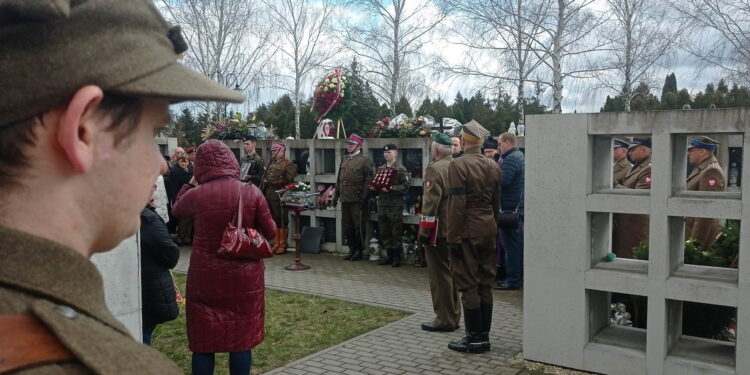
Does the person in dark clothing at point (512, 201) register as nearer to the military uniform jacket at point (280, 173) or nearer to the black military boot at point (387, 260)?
the black military boot at point (387, 260)

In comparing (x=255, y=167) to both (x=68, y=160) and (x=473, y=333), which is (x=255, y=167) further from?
(x=68, y=160)

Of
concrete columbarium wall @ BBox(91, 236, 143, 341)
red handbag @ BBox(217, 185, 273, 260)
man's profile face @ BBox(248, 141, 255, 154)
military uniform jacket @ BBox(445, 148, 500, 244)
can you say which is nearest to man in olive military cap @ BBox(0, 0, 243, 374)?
concrete columbarium wall @ BBox(91, 236, 143, 341)

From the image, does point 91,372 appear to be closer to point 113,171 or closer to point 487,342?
point 113,171

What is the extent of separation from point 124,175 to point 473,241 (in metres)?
5.28

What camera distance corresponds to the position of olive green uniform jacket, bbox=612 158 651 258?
316 inches

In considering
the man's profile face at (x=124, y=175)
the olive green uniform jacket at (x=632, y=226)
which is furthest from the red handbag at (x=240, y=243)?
the olive green uniform jacket at (x=632, y=226)

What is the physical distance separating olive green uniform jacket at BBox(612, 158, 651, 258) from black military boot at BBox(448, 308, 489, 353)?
2.90 meters

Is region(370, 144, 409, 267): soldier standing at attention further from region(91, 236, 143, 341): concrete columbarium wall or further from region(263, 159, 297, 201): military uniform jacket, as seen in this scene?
region(91, 236, 143, 341): concrete columbarium wall

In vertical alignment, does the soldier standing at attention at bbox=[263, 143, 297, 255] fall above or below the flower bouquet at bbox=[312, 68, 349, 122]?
below

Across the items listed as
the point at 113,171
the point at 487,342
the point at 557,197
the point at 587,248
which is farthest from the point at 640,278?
the point at 113,171

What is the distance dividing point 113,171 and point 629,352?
16.7ft

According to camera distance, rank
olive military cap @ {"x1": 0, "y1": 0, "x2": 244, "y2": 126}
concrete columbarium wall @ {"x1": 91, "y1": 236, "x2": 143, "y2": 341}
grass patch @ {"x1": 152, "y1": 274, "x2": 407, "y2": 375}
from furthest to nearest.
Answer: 1. grass patch @ {"x1": 152, "y1": 274, "x2": 407, "y2": 375}
2. concrete columbarium wall @ {"x1": 91, "y1": 236, "x2": 143, "y2": 341}
3. olive military cap @ {"x1": 0, "y1": 0, "x2": 244, "y2": 126}

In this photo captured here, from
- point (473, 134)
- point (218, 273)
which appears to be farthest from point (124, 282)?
point (473, 134)

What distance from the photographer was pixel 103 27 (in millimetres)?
956
